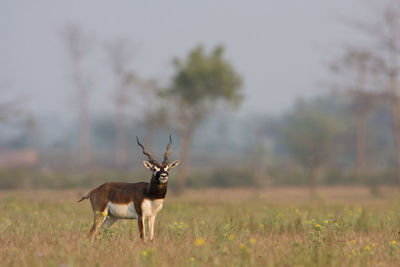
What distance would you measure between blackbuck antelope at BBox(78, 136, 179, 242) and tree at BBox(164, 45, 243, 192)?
68.9 ft

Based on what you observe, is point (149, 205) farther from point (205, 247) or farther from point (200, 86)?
point (200, 86)

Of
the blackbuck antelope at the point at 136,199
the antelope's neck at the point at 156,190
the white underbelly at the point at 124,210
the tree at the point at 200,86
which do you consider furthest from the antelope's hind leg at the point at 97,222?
the tree at the point at 200,86

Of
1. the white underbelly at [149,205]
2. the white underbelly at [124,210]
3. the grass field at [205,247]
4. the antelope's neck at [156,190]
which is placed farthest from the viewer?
the white underbelly at [124,210]

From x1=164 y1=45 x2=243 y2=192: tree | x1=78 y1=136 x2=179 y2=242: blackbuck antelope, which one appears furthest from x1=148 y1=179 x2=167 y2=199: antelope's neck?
x1=164 y1=45 x2=243 y2=192: tree

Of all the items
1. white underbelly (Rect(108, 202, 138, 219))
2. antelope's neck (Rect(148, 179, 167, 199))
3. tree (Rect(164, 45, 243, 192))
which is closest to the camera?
antelope's neck (Rect(148, 179, 167, 199))

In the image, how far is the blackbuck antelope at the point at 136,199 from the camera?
368 inches

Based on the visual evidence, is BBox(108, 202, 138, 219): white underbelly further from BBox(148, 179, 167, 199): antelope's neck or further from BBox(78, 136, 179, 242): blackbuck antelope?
BBox(148, 179, 167, 199): antelope's neck

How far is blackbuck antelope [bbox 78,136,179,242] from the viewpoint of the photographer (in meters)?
9.35

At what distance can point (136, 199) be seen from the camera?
9.54 metres

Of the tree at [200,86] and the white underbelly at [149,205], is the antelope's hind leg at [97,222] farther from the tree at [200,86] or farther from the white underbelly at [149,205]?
the tree at [200,86]

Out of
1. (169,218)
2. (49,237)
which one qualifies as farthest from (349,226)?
(49,237)

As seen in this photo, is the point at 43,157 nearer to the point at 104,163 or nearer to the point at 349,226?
the point at 104,163

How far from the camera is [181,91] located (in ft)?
107

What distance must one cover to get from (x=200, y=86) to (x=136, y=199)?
23059mm
